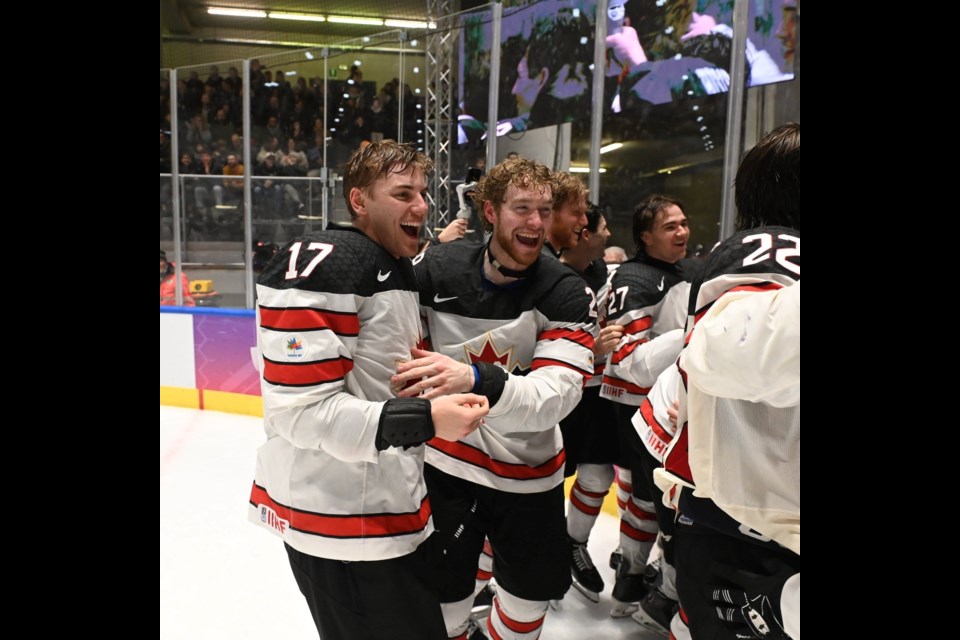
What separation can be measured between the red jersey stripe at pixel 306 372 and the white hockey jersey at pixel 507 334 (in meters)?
0.62

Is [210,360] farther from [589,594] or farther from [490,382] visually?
[490,382]

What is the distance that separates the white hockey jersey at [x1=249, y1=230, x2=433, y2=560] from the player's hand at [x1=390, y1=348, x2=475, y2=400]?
6cm

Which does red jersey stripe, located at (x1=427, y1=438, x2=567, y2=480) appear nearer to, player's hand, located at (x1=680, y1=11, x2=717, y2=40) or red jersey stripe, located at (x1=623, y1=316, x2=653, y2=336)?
red jersey stripe, located at (x1=623, y1=316, x2=653, y2=336)

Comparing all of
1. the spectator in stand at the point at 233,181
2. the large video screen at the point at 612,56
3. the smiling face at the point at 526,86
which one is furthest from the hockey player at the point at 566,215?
the spectator in stand at the point at 233,181

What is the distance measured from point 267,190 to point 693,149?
4.05 meters

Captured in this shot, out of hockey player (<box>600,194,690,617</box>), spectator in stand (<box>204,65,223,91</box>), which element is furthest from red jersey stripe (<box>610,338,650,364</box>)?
spectator in stand (<box>204,65,223,91</box>)

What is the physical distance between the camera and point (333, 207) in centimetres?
700

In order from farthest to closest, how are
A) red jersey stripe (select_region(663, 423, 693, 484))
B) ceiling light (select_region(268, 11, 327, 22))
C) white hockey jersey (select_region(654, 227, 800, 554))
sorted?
ceiling light (select_region(268, 11, 327, 22)) < red jersey stripe (select_region(663, 423, 693, 484)) < white hockey jersey (select_region(654, 227, 800, 554))

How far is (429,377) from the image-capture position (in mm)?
1359

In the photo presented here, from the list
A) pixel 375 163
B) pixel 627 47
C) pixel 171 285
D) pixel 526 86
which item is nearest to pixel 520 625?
pixel 375 163

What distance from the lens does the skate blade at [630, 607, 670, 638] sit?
2.47 metres

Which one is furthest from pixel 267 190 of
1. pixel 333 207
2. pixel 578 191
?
pixel 578 191

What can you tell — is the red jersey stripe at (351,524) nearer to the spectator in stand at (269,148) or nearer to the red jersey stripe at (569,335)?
the red jersey stripe at (569,335)
